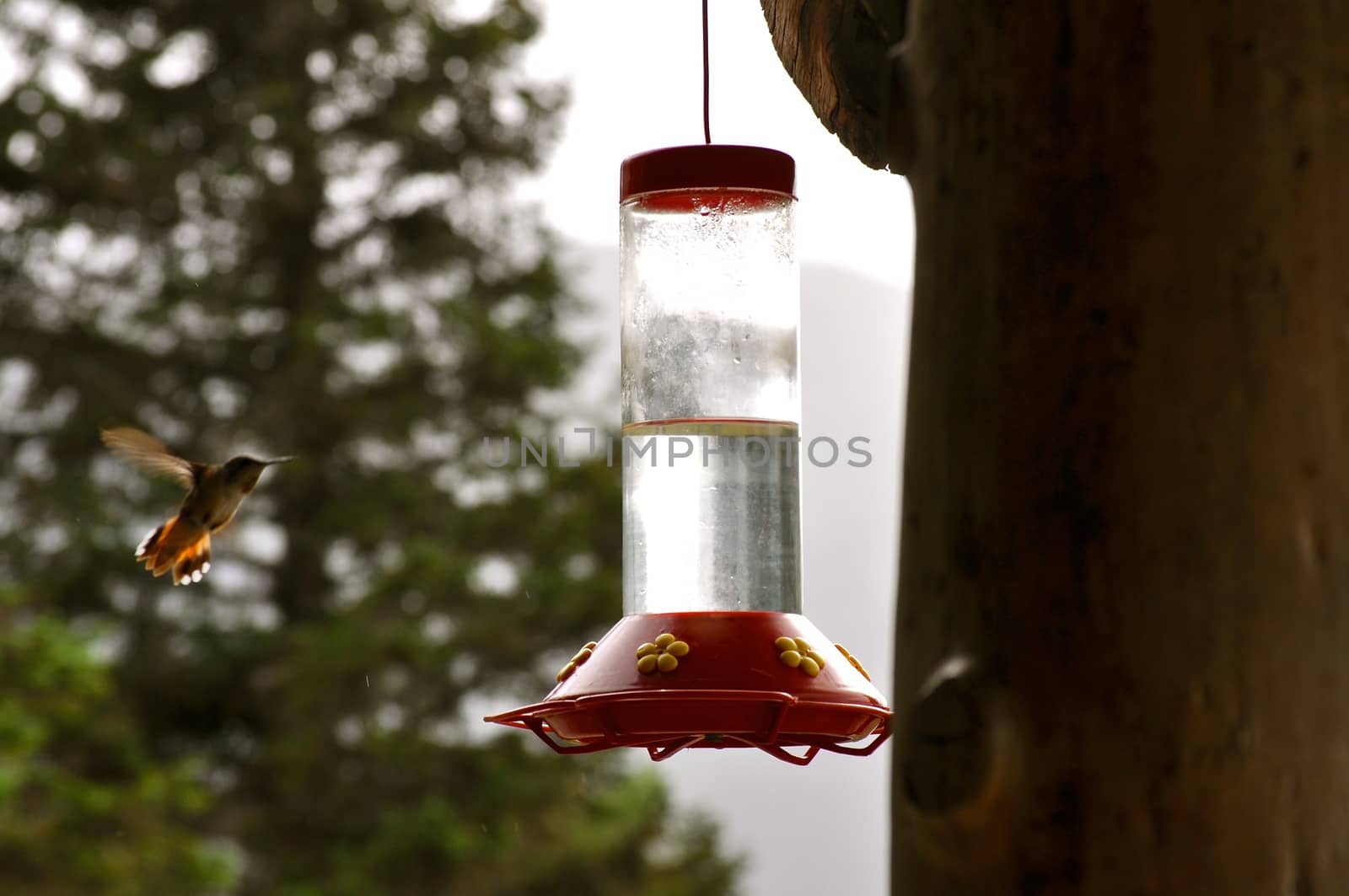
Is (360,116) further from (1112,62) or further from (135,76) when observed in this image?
(1112,62)

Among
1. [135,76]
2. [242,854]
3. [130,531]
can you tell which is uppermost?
[135,76]

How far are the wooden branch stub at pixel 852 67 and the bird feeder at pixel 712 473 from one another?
6.5 inches

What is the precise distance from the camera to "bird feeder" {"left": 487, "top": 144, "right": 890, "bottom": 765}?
5.08ft

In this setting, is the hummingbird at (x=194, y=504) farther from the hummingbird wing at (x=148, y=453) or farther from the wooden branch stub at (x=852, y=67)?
the wooden branch stub at (x=852, y=67)

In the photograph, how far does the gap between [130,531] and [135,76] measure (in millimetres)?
2494

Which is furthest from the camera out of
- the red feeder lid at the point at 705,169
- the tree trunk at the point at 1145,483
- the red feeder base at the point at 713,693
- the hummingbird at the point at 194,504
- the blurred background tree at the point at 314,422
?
the blurred background tree at the point at 314,422

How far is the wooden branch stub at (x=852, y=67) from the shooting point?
1028mm

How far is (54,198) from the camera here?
26.5 ft

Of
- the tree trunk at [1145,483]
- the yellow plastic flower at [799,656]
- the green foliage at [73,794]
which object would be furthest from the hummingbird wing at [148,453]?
the green foliage at [73,794]

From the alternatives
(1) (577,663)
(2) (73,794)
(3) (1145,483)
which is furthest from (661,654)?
(2) (73,794)

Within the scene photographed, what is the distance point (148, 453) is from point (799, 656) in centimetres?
131

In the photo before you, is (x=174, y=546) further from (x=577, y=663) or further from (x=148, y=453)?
(x=577, y=663)

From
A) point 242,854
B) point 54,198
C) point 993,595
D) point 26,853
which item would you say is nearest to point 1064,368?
point 993,595

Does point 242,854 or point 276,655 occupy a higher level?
point 276,655
